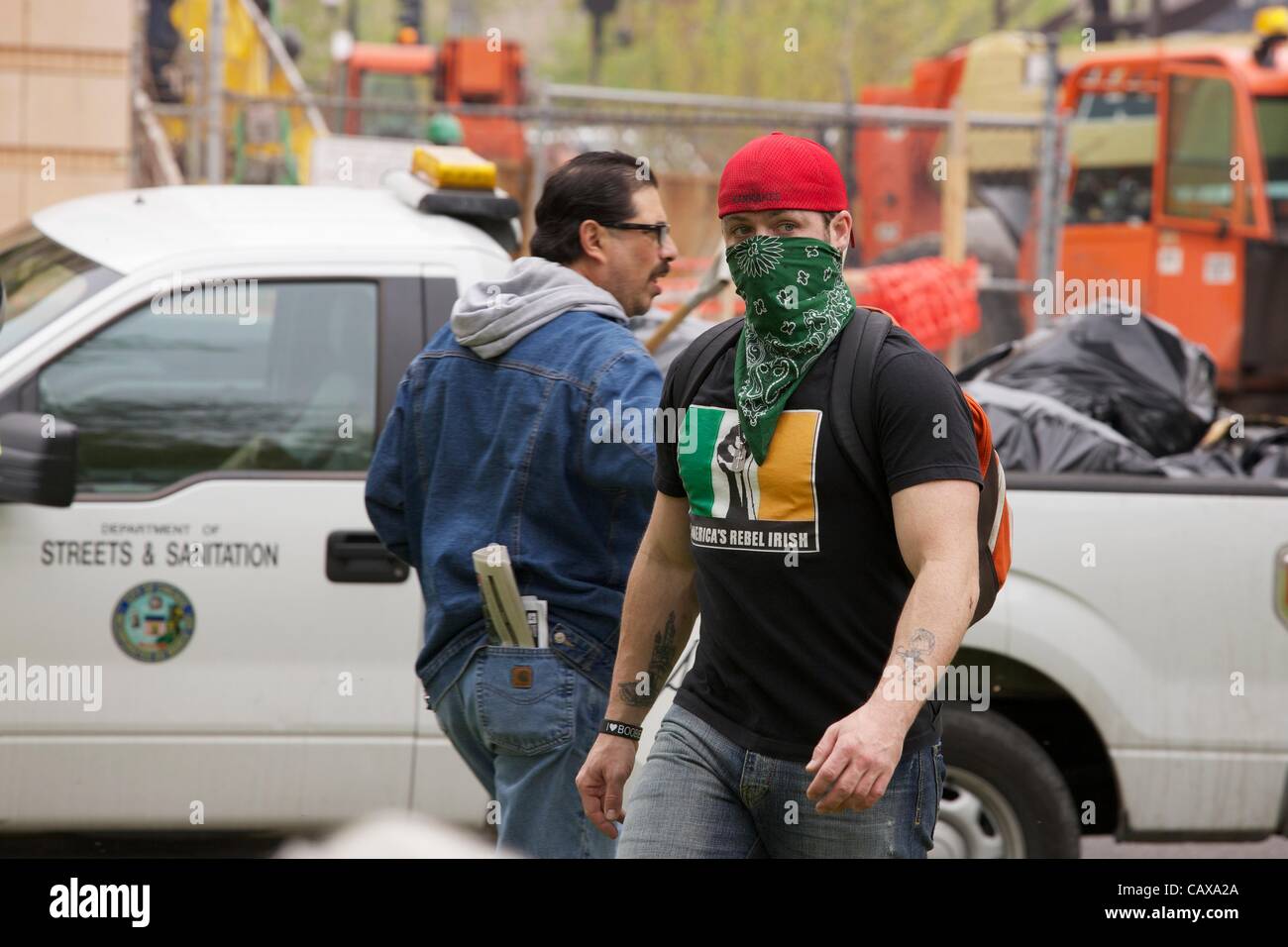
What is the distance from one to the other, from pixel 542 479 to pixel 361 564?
45.6 inches

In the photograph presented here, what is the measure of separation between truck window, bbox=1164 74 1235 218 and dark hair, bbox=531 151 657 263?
399 inches

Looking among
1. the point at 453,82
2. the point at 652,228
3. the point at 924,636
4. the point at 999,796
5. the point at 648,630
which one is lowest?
the point at 999,796

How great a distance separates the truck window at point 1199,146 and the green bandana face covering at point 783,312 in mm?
10864

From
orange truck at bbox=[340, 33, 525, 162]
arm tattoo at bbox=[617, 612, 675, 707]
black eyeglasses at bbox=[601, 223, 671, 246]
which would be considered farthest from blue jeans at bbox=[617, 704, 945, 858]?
orange truck at bbox=[340, 33, 525, 162]

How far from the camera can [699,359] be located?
2986mm

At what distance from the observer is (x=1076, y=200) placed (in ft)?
45.9

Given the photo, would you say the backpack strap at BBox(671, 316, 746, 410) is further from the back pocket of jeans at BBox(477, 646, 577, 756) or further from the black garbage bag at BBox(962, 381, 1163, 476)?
the black garbage bag at BBox(962, 381, 1163, 476)

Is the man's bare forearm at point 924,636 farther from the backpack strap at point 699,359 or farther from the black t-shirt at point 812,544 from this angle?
the backpack strap at point 699,359

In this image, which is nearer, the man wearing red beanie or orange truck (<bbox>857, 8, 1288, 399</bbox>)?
the man wearing red beanie

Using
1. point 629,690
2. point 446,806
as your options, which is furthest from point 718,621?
point 446,806

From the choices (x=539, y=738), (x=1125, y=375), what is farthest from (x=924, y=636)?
(x=1125, y=375)

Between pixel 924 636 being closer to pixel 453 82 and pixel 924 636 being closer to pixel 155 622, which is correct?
pixel 155 622

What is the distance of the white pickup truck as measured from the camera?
434cm
